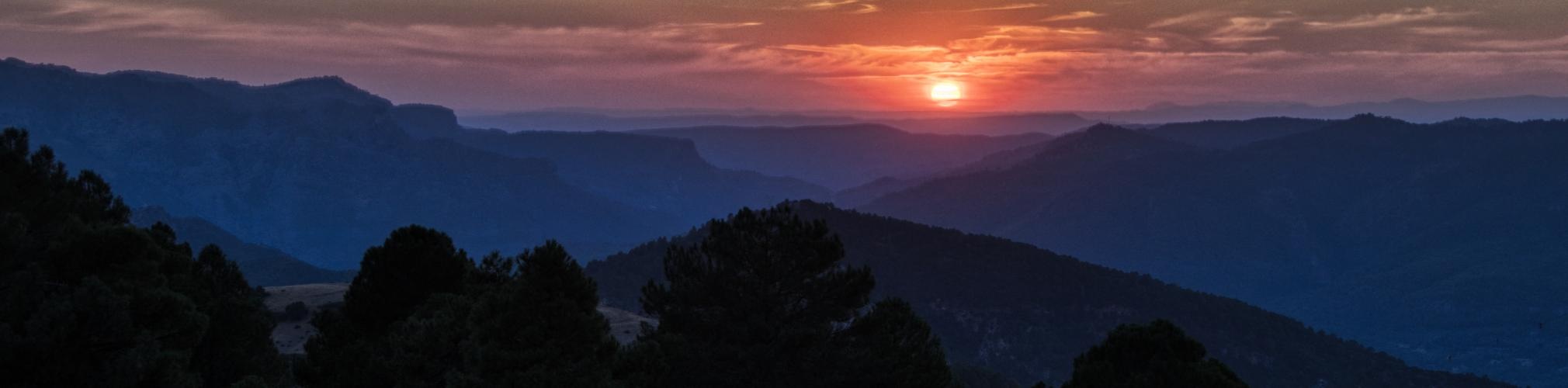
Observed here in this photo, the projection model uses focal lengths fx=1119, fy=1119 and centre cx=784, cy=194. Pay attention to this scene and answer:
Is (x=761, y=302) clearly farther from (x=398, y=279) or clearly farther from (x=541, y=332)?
(x=541, y=332)

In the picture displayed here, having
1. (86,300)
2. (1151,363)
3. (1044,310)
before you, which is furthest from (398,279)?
(1044,310)

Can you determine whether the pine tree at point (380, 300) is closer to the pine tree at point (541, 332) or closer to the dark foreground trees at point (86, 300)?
the dark foreground trees at point (86, 300)

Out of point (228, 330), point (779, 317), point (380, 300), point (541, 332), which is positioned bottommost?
point (779, 317)

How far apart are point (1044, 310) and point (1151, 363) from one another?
5349 inches

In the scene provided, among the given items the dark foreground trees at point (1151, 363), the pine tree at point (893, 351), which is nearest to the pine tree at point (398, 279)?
the pine tree at point (893, 351)

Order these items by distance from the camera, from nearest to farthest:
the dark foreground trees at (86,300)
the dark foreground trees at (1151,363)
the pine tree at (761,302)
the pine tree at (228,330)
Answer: the dark foreground trees at (86,300)
the dark foreground trees at (1151,363)
the pine tree at (228,330)
the pine tree at (761,302)

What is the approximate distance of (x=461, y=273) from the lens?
31000mm

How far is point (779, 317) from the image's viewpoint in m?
34.5

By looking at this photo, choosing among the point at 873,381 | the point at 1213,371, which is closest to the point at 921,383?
the point at 873,381

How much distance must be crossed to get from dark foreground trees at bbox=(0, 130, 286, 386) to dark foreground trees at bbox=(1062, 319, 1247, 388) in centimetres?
1767

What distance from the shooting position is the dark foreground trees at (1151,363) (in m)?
24.0

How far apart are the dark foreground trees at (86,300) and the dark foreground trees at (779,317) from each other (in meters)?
11.6

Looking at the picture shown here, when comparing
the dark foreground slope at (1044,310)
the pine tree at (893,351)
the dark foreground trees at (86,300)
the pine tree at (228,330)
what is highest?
the dark foreground trees at (86,300)

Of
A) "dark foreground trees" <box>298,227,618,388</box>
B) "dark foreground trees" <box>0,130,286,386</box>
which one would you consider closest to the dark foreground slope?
"dark foreground trees" <box>298,227,618,388</box>
